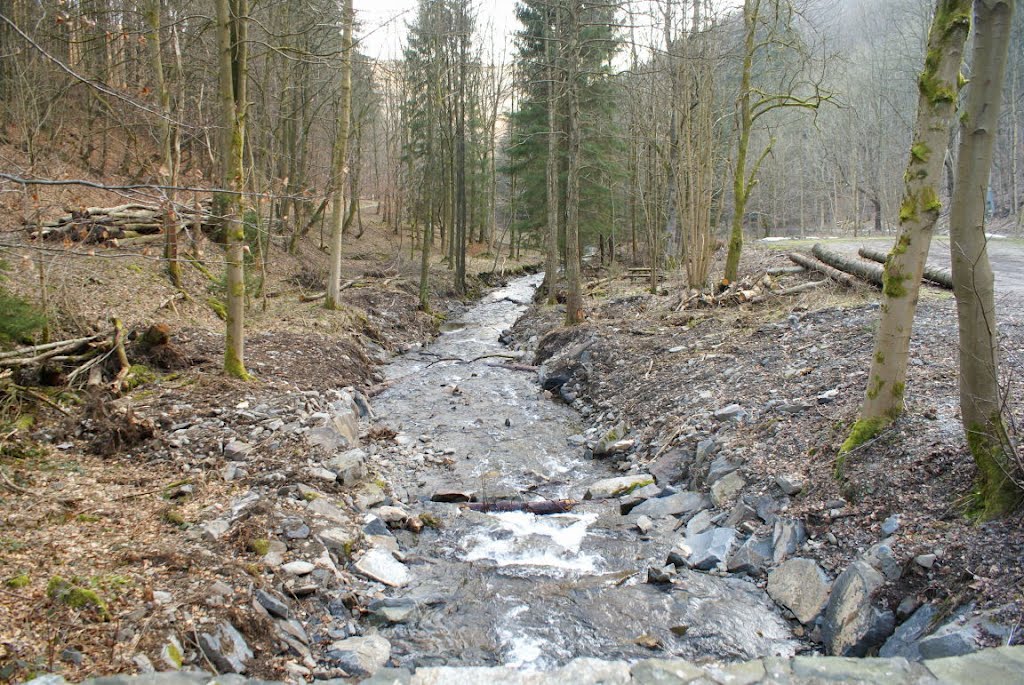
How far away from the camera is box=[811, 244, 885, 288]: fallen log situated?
37.9ft

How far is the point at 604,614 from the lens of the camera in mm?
4770

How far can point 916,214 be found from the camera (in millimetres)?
5191

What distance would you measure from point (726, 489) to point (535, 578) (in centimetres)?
218

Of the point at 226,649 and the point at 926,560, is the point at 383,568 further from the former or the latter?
the point at 926,560

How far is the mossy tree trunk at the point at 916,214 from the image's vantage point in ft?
15.9

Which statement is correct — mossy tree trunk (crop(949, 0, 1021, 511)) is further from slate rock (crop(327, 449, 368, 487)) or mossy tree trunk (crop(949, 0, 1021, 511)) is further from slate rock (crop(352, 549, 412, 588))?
slate rock (crop(327, 449, 368, 487))

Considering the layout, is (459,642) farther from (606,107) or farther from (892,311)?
(606,107)

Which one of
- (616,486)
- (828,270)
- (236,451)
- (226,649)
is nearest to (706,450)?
(616,486)

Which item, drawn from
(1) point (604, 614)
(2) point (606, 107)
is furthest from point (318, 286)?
(1) point (604, 614)

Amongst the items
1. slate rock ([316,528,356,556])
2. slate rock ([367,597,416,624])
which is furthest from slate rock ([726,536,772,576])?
slate rock ([316,528,356,556])

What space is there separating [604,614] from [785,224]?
50015mm

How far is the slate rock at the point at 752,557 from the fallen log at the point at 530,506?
196cm

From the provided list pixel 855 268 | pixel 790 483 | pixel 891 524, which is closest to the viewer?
pixel 891 524

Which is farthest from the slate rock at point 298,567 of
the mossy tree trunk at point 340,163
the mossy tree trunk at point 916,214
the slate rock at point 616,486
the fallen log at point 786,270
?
the fallen log at point 786,270
